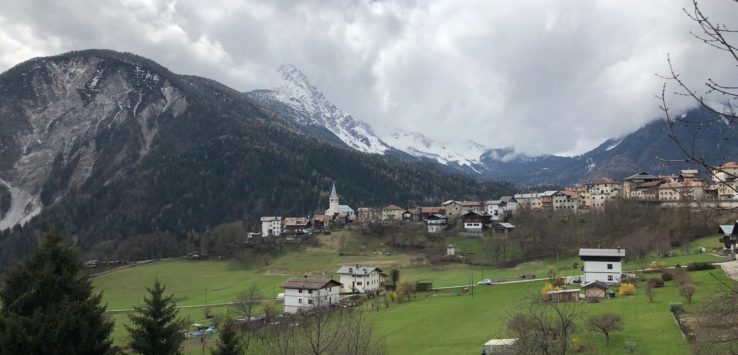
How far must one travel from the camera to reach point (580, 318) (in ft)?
129

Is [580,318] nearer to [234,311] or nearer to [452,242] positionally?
[234,311]

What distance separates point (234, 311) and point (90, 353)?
4636cm

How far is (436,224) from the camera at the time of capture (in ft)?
427

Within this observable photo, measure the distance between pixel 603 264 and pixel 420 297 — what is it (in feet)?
67.8

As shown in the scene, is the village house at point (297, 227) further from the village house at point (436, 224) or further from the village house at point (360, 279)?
the village house at point (360, 279)

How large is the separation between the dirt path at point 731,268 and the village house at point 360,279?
42.0m

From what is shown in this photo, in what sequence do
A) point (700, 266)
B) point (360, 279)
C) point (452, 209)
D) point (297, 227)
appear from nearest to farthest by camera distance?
1. point (700, 266)
2. point (360, 279)
3. point (297, 227)
4. point (452, 209)

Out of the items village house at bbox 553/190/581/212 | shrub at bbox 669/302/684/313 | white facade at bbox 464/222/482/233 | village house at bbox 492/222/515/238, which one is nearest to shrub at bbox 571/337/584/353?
shrub at bbox 669/302/684/313

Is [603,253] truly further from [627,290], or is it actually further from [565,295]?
[565,295]

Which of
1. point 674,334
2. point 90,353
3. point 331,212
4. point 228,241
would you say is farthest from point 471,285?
point 331,212

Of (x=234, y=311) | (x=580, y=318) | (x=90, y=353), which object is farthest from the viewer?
(x=234, y=311)

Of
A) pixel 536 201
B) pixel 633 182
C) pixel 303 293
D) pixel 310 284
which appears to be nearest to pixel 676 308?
pixel 310 284

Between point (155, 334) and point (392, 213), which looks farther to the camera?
point (392, 213)

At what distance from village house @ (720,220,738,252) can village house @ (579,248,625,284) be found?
1400 cm
